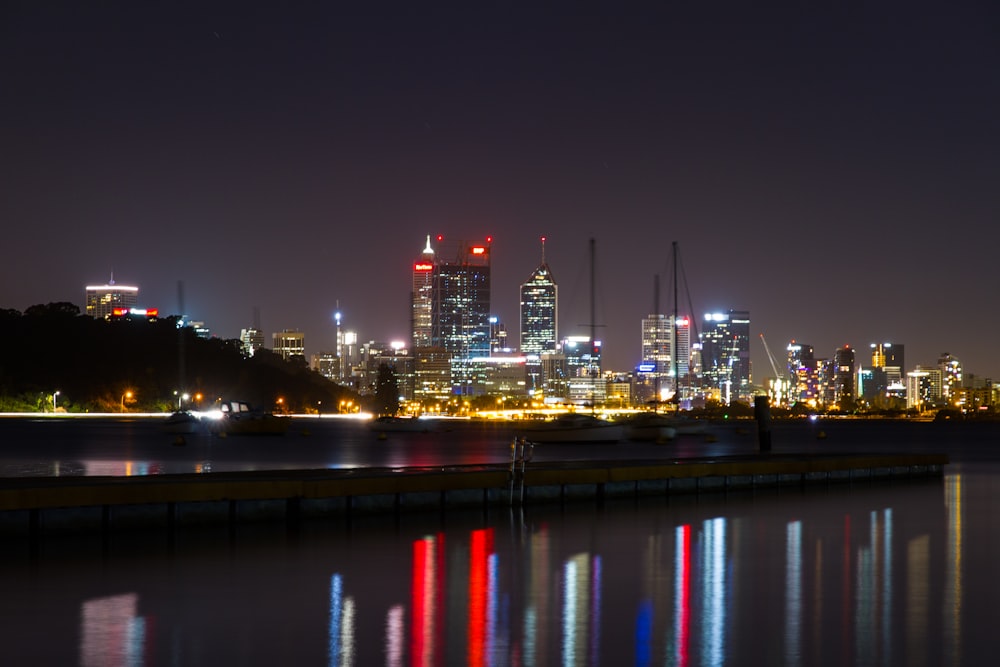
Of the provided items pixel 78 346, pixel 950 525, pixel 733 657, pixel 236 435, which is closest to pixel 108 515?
pixel 733 657

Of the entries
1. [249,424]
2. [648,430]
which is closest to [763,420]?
[648,430]

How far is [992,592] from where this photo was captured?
22953 mm

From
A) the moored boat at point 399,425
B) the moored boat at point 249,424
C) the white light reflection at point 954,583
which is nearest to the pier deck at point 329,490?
the white light reflection at point 954,583

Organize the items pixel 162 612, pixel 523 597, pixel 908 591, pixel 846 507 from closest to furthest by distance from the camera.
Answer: pixel 162 612 < pixel 523 597 < pixel 908 591 < pixel 846 507

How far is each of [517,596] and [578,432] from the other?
285 feet

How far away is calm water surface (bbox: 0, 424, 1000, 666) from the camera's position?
1666 centimetres

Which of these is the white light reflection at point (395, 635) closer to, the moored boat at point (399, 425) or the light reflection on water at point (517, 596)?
the light reflection on water at point (517, 596)

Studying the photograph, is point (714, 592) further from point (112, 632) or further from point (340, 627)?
point (112, 632)

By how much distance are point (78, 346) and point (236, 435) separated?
58287 millimetres

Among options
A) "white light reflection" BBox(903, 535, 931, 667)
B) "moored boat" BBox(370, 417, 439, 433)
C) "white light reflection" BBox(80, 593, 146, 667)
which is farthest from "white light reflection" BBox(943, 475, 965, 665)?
"moored boat" BBox(370, 417, 439, 433)

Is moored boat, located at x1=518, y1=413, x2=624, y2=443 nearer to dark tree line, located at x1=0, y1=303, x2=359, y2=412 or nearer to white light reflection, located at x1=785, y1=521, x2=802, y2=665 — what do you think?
white light reflection, located at x1=785, y1=521, x2=802, y2=665

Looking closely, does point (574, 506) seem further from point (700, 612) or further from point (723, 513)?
point (700, 612)

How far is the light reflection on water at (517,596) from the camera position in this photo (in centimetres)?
1666

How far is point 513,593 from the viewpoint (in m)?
21.7
